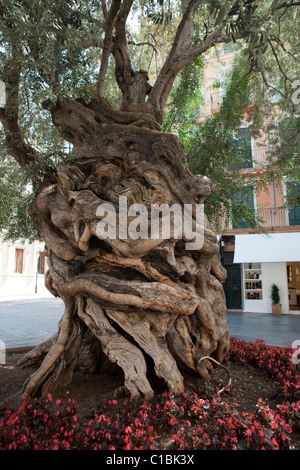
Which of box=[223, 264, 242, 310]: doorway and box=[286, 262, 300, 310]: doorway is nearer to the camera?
box=[223, 264, 242, 310]: doorway

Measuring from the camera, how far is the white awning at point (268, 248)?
14.0 m

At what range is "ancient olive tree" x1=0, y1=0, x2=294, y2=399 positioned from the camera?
140 inches

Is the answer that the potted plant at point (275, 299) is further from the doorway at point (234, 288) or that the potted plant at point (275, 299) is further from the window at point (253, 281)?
the doorway at point (234, 288)

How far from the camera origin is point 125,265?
3781 mm

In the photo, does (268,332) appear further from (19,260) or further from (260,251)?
(19,260)

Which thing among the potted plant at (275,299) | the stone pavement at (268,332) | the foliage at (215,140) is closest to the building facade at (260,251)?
the potted plant at (275,299)

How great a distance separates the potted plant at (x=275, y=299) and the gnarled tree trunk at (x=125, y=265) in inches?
464

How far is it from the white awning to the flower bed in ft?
38.1

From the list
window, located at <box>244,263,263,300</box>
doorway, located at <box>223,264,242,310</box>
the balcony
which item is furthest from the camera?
doorway, located at <box>223,264,242,310</box>

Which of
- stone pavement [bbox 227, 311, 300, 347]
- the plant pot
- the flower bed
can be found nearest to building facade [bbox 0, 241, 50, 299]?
the plant pot

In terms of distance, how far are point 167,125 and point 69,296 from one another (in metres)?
4.63

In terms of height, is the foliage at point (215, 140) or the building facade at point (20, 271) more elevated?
the foliage at point (215, 140)

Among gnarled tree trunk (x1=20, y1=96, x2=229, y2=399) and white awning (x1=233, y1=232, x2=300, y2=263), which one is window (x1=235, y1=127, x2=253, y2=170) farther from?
white awning (x1=233, y1=232, x2=300, y2=263)

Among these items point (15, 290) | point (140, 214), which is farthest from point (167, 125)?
point (15, 290)
